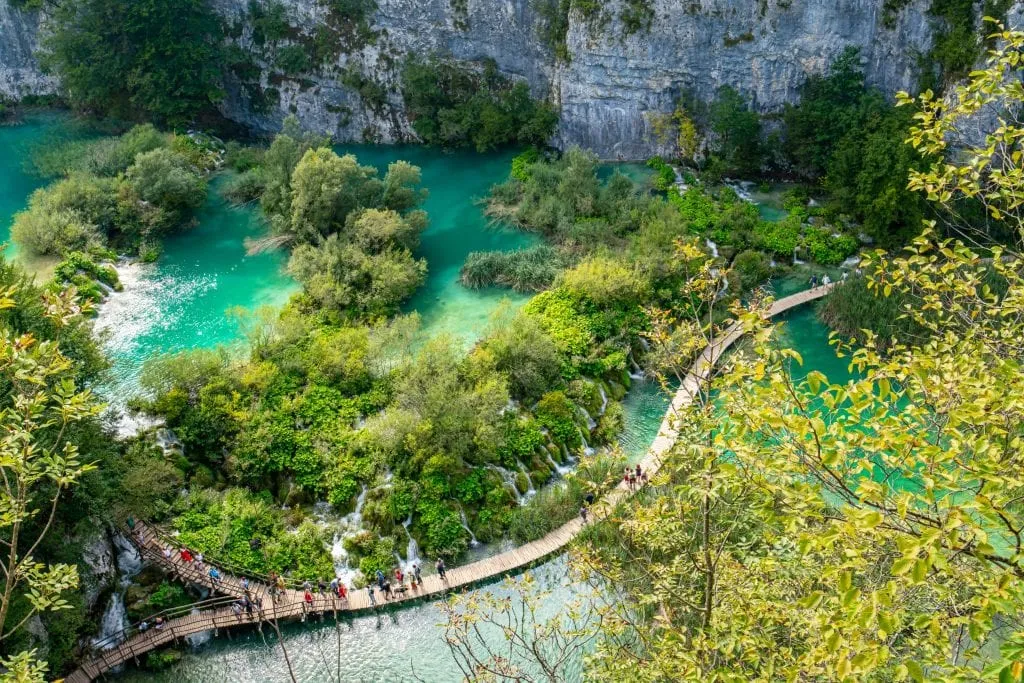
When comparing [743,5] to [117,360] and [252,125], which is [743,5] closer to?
[252,125]

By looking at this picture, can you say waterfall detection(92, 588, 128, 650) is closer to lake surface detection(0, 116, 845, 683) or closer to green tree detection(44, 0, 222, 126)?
lake surface detection(0, 116, 845, 683)

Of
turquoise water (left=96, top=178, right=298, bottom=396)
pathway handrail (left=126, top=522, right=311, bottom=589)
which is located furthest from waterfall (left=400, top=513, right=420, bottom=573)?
turquoise water (left=96, top=178, right=298, bottom=396)

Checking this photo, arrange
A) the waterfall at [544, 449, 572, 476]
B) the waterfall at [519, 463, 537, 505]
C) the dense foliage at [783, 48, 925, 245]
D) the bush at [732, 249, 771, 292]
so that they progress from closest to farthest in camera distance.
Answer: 1. the waterfall at [519, 463, 537, 505]
2. the waterfall at [544, 449, 572, 476]
3. the dense foliage at [783, 48, 925, 245]
4. the bush at [732, 249, 771, 292]

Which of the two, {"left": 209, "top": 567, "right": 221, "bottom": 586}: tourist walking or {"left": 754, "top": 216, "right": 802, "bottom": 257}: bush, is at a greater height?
{"left": 754, "top": 216, "right": 802, "bottom": 257}: bush

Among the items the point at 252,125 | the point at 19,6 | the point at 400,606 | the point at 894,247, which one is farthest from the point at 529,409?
the point at 19,6

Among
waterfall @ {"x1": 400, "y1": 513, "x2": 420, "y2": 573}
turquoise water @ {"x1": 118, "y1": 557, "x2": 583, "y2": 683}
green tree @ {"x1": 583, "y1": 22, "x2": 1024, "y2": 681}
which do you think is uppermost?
green tree @ {"x1": 583, "y1": 22, "x2": 1024, "y2": 681}

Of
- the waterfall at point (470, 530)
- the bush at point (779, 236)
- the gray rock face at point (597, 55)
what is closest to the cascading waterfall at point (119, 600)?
the waterfall at point (470, 530)
